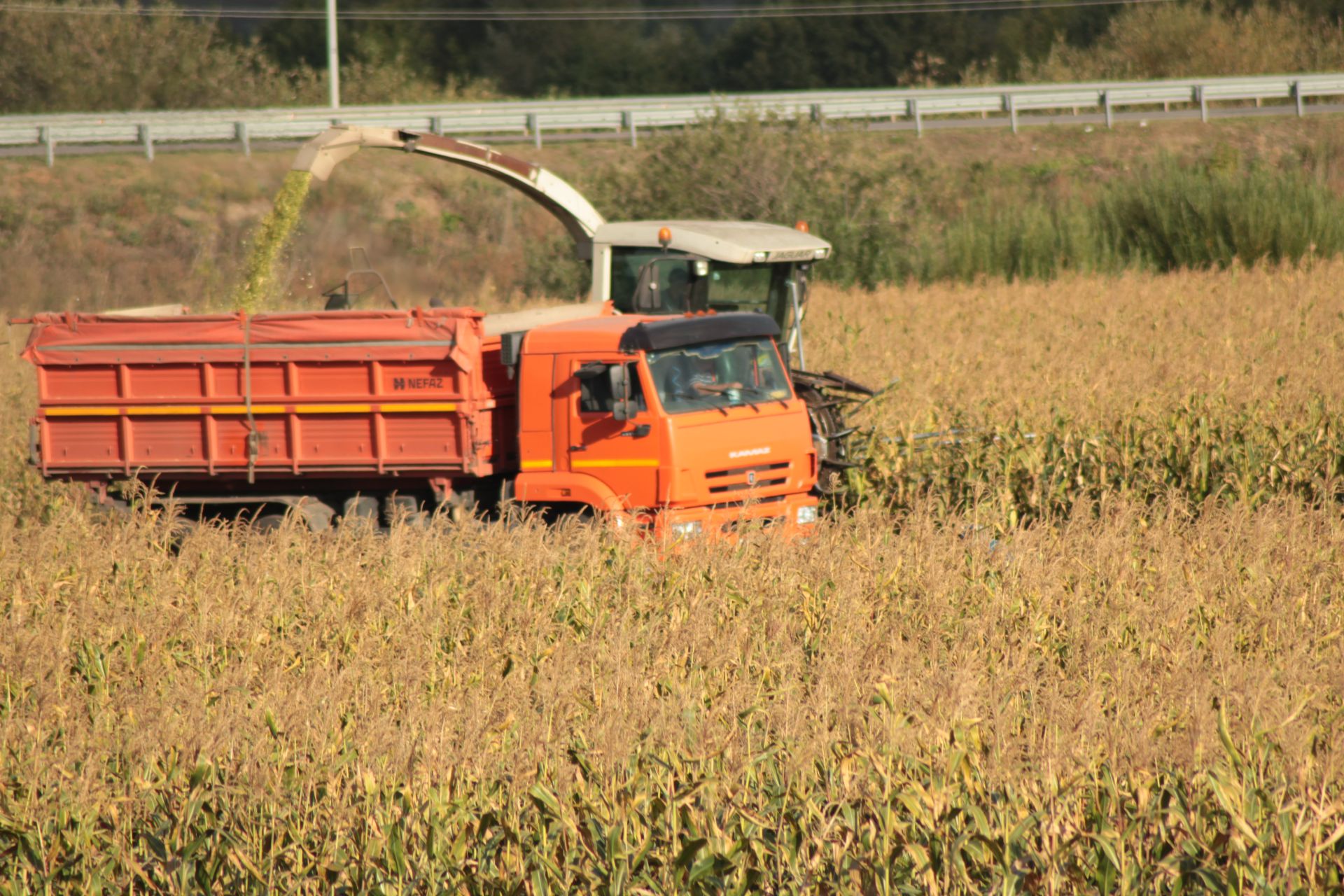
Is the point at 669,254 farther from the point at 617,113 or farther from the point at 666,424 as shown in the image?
the point at 617,113

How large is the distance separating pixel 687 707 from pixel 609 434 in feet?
15.9

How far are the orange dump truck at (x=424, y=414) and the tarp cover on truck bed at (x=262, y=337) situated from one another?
0.01 metres

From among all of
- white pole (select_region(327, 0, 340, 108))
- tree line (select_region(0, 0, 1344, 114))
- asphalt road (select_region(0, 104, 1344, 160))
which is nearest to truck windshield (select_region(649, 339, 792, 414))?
asphalt road (select_region(0, 104, 1344, 160))

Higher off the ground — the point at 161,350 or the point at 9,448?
the point at 161,350

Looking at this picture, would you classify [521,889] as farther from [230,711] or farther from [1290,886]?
[1290,886]

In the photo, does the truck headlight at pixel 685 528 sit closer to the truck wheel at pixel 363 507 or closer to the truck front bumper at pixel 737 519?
the truck front bumper at pixel 737 519

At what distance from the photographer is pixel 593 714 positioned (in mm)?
4840

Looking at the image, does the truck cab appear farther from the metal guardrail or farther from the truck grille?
the metal guardrail

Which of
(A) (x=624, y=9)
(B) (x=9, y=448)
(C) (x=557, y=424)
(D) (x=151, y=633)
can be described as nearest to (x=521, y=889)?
(D) (x=151, y=633)

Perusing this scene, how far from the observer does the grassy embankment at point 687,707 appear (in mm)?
3717

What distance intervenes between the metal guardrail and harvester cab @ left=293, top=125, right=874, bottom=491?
1821cm

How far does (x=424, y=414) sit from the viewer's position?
Answer: 9.73 metres

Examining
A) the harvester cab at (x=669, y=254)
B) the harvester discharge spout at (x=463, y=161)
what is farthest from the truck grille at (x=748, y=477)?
the harvester discharge spout at (x=463, y=161)

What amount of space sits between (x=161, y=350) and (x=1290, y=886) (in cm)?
878
